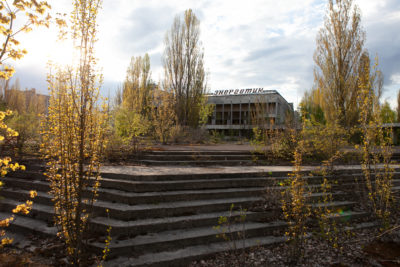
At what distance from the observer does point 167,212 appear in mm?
3816

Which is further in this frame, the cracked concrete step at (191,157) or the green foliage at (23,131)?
the cracked concrete step at (191,157)

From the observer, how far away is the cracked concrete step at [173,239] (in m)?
3.05

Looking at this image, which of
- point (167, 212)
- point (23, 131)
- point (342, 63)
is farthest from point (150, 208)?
point (342, 63)

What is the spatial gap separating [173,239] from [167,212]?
0.59m

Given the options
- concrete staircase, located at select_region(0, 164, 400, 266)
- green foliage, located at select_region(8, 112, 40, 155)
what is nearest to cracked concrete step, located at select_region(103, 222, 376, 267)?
concrete staircase, located at select_region(0, 164, 400, 266)

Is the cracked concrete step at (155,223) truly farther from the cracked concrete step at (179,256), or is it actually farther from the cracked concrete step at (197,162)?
the cracked concrete step at (197,162)

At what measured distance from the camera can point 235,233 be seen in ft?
11.9

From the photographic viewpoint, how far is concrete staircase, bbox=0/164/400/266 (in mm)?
3154

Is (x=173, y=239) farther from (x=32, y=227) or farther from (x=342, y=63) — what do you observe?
(x=342, y=63)

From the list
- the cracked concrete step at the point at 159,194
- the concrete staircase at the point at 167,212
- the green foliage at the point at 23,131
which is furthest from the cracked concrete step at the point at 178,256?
the green foliage at the point at 23,131

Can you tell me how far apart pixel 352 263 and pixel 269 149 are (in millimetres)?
5716

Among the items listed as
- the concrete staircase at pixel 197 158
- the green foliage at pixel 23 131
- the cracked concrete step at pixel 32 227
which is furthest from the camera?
the concrete staircase at pixel 197 158

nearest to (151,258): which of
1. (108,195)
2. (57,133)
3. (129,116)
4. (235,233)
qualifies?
(235,233)

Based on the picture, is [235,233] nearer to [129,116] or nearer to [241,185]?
[241,185]
